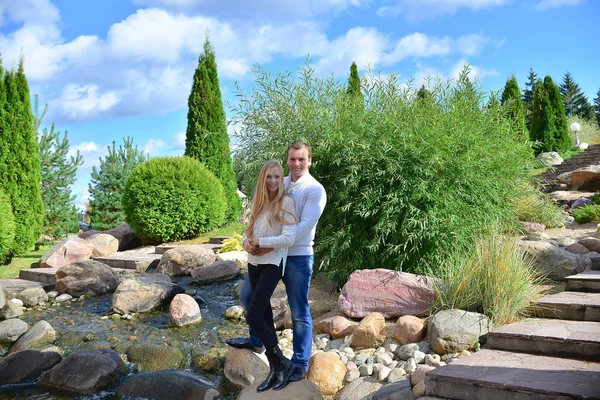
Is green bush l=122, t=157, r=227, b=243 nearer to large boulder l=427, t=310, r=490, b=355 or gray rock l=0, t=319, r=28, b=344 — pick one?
gray rock l=0, t=319, r=28, b=344

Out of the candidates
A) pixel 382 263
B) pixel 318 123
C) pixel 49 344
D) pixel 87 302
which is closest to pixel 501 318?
pixel 382 263

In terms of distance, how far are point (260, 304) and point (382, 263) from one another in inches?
101

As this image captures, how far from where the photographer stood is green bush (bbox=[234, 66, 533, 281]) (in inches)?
204

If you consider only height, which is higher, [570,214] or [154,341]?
[570,214]

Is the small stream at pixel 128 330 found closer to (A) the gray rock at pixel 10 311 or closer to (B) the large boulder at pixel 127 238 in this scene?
(A) the gray rock at pixel 10 311

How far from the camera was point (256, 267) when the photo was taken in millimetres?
3160

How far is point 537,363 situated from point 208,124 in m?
10.9

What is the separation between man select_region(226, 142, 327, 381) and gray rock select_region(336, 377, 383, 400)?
0.57 metres

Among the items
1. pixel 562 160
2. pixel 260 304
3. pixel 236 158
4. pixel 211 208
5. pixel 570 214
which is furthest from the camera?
pixel 562 160

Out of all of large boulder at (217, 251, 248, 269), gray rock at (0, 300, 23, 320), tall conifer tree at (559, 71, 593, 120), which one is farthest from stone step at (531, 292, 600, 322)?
tall conifer tree at (559, 71, 593, 120)

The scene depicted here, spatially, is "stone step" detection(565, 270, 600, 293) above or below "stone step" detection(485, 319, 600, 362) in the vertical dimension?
above

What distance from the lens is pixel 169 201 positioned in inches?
425

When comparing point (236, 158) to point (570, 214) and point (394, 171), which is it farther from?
point (570, 214)

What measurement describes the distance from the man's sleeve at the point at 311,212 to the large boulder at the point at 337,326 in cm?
182
